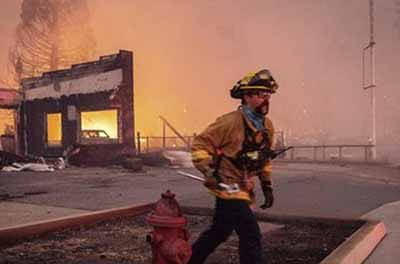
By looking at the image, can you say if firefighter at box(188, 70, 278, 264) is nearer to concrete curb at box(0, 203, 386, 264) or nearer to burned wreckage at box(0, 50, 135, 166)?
concrete curb at box(0, 203, 386, 264)

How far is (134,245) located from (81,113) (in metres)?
20.7

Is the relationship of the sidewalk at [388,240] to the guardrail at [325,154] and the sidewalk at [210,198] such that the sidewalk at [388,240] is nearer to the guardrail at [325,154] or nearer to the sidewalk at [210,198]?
the sidewalk at [210,198]

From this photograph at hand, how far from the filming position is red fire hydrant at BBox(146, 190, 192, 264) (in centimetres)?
326

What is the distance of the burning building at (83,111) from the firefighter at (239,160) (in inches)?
741

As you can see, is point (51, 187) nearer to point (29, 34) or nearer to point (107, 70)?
point (107, 70)

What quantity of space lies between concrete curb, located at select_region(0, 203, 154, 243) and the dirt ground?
3.5 inches

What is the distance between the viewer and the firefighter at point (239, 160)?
324 cm

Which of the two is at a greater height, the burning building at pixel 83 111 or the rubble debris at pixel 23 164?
the burning building at pixel 83 111

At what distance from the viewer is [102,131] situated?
77.3ft

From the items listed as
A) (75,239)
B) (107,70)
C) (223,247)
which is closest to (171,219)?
(223,247)

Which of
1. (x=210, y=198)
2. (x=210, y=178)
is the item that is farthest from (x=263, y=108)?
(x=210, y=198)

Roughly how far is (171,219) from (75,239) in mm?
2472

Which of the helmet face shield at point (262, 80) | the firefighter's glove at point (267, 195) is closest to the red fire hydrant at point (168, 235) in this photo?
the firefighter's glove at point (267, 195)

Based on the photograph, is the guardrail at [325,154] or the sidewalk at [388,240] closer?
the sidewalk at [388,240]
